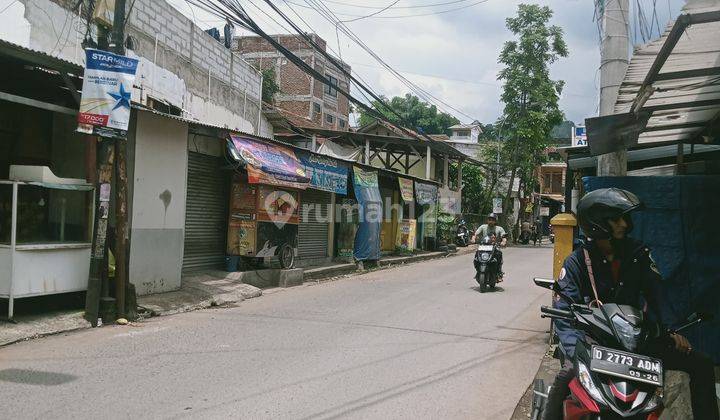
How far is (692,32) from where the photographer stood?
3582 mm

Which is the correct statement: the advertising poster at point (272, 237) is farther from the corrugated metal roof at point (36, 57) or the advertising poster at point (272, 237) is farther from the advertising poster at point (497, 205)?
the advertising poster at point (497, 205)

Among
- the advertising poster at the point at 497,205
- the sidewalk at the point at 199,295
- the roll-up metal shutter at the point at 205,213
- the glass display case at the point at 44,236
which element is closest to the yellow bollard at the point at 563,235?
the sidewalk at the point at 199,295

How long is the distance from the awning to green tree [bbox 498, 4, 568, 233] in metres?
26.8

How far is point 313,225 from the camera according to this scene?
15875 millimetres

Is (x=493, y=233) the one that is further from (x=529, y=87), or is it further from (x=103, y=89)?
(x=529, y=87)

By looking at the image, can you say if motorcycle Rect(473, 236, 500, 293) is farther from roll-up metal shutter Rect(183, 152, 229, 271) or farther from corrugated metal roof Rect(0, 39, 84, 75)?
corrugated metal roof Rect(0, 39, 84, 75)

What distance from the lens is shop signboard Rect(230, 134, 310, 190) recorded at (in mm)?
11023

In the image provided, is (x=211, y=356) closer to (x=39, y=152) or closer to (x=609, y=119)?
(x=609, y=119)

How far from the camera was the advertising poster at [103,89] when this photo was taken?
7328mm

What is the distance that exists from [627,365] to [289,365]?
3.91 m

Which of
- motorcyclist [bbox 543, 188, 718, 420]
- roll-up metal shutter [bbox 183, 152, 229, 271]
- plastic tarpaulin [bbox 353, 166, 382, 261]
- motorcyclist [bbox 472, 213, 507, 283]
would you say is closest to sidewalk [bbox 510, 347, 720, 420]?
motorcyclist [bbox 543, 188, 718, 420]

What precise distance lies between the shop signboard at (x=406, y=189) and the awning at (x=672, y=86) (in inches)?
552

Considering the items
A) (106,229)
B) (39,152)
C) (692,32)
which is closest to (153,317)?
(106,229)

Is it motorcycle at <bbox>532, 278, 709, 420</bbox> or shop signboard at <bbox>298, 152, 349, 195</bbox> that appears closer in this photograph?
motorcycle at <bbox>532, 278, 709, 420</bbox>
